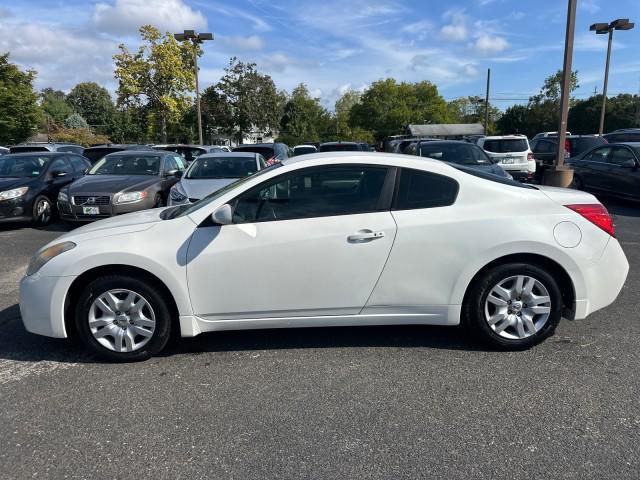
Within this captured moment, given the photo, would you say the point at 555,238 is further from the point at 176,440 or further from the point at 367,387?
the point at 176,440

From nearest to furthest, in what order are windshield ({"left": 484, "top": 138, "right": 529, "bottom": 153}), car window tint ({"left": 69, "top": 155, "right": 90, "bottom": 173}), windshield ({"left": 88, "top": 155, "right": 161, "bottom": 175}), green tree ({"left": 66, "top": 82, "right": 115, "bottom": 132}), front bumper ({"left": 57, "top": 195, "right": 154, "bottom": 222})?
front bumper ({"left": 57, "top": 195, "right": 154, "bottom": 222})
windshield ({"left": 88, "top": 155, "right": 161, "bottom": 175})
car window tint ({"left": 69, "top": 155, "right": 90, "bottom": 173})
windshield ({"left": 484, "top": 138, "right": 529, "bottom": 153})
green tree ({"left": 66, "top": 82, "right": 115, "bottom": 132})

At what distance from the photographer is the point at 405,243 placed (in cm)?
360

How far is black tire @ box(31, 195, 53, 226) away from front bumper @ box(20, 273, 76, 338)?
6.50 m

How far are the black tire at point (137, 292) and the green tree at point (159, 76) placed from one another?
98.5 feet

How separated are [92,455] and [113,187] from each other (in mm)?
6925

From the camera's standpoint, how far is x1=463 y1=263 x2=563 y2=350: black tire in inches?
146

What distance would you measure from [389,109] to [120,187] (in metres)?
67.7

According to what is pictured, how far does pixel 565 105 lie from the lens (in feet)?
37.4

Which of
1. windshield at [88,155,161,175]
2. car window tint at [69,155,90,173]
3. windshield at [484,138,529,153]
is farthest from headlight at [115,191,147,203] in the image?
windshield at [484,138,529,153]

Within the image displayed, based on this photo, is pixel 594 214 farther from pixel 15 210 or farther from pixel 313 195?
pixel 15 210

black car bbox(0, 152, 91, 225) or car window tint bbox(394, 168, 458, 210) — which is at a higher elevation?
car window tint bbox(394, 168, 458, 210)

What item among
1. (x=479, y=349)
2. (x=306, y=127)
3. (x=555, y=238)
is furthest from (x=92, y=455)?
(x=306, y=127)

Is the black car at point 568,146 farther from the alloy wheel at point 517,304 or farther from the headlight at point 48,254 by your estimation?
the headlight at point 48,254

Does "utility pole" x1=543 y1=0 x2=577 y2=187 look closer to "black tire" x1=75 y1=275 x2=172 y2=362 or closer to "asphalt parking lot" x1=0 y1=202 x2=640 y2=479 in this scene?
"asphalt parking lot" x1=0 y1=202 x2=640 y2=479
